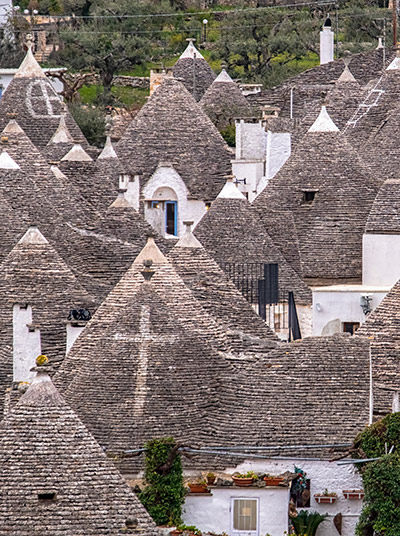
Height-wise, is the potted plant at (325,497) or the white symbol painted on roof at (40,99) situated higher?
the white symbol painted on roof at (40,99)

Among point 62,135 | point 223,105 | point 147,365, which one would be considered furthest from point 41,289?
point 223,105

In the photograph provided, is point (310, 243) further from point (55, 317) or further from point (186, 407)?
point (186, 407)

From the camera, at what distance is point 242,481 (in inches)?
1506

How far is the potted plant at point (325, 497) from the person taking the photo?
39.3 metres

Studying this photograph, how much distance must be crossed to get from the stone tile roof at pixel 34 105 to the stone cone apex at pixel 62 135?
0.42 meters

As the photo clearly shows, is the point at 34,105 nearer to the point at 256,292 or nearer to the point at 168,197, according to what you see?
the point at 168,197

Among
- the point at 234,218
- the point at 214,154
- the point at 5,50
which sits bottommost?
the point at 234,218

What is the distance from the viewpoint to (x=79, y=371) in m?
41.2

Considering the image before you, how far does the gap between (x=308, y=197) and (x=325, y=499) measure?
28.9 metres

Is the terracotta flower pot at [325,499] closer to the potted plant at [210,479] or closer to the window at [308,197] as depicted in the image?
the potted plant at [210,479]

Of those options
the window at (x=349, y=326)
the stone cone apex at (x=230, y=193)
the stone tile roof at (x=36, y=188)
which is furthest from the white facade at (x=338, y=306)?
the stone tile roof at (x=36, y=188)

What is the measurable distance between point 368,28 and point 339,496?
269ft

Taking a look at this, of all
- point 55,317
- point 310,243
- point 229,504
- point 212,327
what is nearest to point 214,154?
point 310,243

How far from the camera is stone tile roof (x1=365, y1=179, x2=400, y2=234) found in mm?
63438
